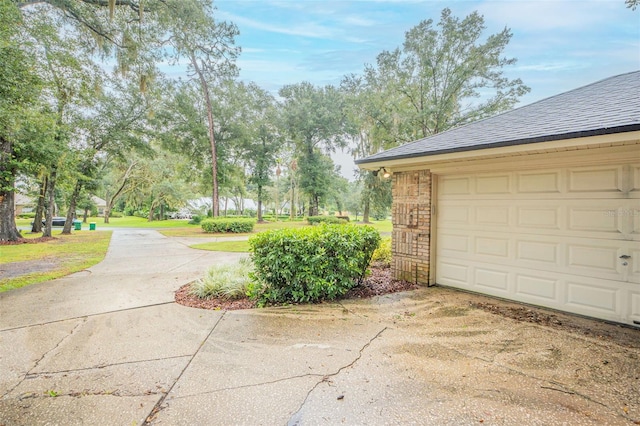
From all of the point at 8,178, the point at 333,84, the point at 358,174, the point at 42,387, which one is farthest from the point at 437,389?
the point at 333,84

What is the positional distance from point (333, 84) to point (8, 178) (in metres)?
23.6

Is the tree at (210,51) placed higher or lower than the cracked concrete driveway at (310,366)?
higher

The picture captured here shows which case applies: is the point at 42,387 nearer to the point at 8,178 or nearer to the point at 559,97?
the point at 559,97

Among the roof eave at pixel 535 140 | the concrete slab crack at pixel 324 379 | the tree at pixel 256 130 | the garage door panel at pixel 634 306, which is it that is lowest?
the concrete slab crack at pixel 324 379

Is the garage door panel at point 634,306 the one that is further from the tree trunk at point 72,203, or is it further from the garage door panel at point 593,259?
the tree trunk at point 72,203

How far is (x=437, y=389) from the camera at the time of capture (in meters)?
2.37

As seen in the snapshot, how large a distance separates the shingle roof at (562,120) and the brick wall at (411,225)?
64cm

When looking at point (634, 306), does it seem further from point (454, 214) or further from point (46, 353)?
point (46, 353)

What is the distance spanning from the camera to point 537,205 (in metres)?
4.36

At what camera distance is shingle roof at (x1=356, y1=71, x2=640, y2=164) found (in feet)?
11.3

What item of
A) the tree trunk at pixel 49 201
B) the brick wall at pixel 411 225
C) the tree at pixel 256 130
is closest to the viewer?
the brick wall at pixel 411 225

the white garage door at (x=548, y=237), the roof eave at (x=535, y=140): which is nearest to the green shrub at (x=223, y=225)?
the roof eave at (x=535, y=140)

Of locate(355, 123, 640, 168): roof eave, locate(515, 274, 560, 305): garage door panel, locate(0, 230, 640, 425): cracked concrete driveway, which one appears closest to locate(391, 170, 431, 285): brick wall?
locate(355, 123, 640, 168): roof eave

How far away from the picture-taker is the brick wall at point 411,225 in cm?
547
